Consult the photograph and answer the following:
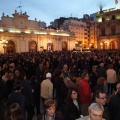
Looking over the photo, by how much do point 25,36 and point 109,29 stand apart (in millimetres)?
22237

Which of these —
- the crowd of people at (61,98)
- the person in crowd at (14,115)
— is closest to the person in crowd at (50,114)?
the crowd of people at (61,98)

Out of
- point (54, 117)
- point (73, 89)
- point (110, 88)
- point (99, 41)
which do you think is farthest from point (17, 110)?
point (99, 41)

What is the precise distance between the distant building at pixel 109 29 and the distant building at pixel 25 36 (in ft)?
30.5

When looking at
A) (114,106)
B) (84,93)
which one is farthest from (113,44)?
(114,106)

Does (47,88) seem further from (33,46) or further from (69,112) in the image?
(33,46)

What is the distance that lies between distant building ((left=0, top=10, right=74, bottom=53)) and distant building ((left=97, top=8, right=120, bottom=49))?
366 inches

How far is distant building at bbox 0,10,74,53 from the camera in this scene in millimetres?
44944

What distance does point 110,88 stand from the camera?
38.0 feet

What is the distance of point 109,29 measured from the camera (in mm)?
55812

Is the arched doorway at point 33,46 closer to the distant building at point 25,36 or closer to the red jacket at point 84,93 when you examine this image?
the distant building at point 25,36

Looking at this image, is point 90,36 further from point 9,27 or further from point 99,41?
point 9,27

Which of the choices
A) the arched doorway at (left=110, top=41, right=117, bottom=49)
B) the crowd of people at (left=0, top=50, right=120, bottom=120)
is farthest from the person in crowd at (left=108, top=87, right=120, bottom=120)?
the arched doorway at (left=110, top=41, right=117, bottom=49)

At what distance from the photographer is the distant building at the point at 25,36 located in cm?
4494

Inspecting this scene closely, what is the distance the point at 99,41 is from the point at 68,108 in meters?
54.3
